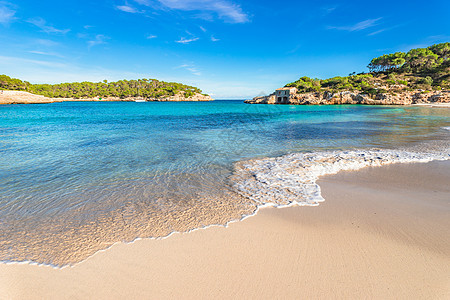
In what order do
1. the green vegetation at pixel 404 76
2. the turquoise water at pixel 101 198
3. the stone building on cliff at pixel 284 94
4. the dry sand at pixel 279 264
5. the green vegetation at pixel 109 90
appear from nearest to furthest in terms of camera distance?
the dry sand at pixel 279 264
the turquoise water at pixel 101 198
the green vegetation at pixel 404 76
the stone building on cliff at pixel 284 94
the green vegetation at pixel 109 90

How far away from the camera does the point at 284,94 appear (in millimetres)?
89125

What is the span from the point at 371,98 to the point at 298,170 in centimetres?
7764

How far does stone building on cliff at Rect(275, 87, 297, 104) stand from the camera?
85894mm

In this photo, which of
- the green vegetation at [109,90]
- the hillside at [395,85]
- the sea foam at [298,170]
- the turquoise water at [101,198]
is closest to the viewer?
the turquoise water at [101,198]

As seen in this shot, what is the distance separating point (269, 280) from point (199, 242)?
48.6 inches

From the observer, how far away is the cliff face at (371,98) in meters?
59.7

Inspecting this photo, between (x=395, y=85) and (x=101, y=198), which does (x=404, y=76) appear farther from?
(x=101, y=198)

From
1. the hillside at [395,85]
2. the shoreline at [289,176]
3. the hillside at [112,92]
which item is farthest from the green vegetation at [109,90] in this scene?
the shoreline at [289,176]

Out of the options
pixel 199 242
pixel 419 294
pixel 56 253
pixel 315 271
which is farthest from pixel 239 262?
pixel 56 253

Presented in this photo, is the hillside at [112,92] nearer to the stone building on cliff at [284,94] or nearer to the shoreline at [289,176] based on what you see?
the stone building on cliff at [284,94]

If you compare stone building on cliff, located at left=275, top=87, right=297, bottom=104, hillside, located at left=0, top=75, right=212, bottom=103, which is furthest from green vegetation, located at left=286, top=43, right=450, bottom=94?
hillside, located at left=0, top=75, right=212, bottom=103

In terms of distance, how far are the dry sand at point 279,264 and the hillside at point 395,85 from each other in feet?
258

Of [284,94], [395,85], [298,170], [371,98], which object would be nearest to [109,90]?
[284,94]

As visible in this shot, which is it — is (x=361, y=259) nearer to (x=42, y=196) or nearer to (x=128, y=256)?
(x=128, y=256)
